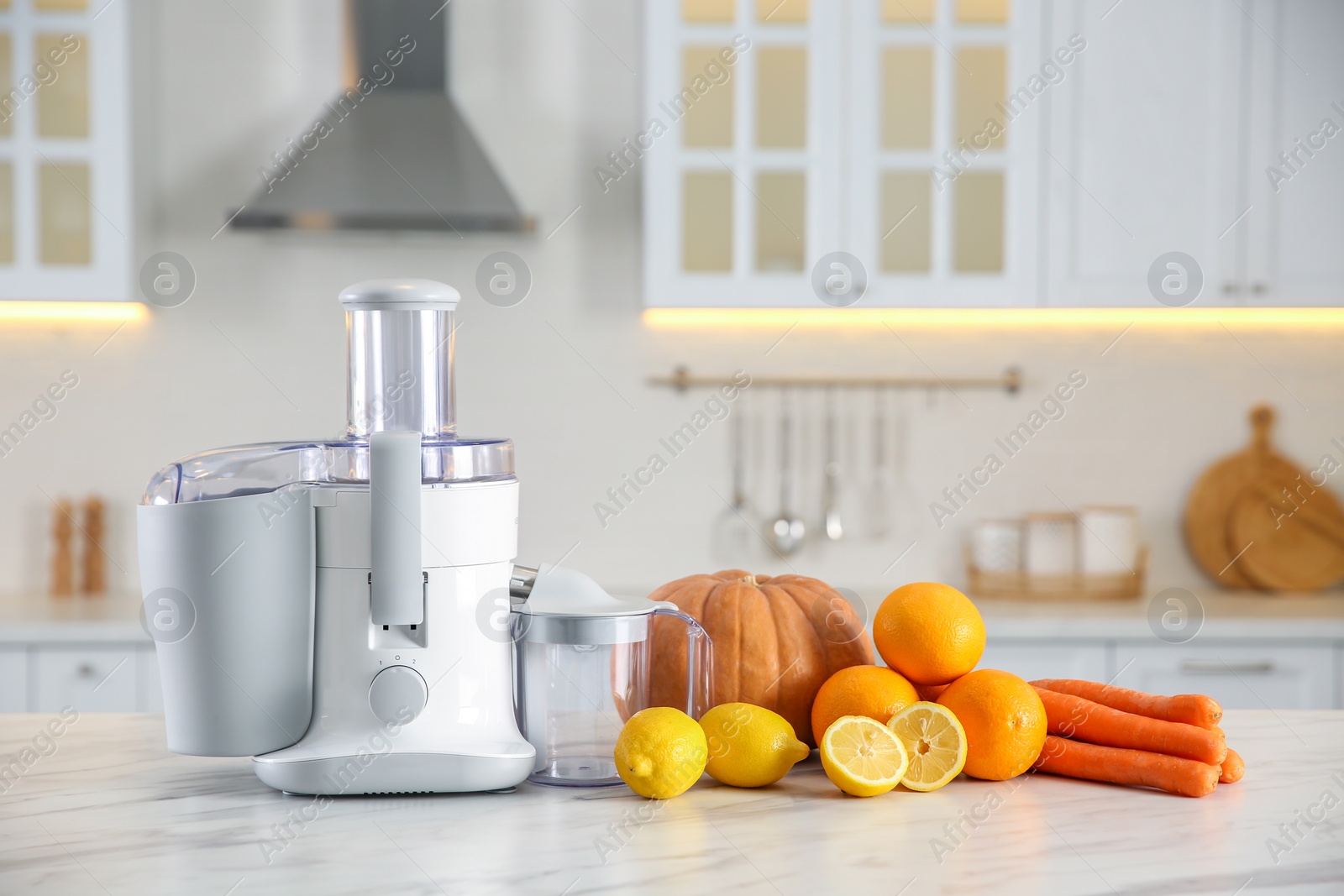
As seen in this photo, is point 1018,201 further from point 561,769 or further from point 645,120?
point 561,769

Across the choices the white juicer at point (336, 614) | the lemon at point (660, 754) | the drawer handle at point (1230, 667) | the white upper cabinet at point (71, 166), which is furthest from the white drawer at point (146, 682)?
the drawer handle at point (1230, 667)

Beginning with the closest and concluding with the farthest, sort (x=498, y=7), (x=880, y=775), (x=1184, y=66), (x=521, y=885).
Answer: (x=521, y=885) < (x=880, y=775) < (x=1184, y=66) < (x=498, y=7)

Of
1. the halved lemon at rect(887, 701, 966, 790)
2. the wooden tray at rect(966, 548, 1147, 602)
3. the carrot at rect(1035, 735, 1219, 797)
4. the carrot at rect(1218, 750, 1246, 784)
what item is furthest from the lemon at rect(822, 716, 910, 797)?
the wooden tray at rect(966, 548, 1147, 602)

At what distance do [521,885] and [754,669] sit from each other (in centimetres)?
33

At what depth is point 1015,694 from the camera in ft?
2.88

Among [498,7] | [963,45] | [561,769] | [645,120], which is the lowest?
[561,769]

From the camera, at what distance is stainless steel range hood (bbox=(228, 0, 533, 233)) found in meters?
2.32

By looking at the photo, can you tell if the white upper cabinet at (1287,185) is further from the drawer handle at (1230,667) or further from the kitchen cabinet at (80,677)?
the kitchen cabinet at (80,677)

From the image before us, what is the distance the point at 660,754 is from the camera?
0.82 m

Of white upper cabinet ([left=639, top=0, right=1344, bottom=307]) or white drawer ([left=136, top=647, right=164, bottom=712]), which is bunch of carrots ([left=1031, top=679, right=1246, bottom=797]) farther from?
white drawer ([left=136, top=647, right=164, bottom=712])

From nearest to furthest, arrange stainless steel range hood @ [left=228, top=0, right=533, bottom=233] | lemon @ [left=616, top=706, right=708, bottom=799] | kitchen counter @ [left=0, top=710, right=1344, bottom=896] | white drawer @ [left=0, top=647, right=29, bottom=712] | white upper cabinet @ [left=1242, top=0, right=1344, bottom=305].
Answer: kitchen counter @ [left=0, top=710, right=1344, bottom=896] < lemon @ [left=616, top=706, right=708, bottom=799] < white drawer @ [left=0, top=647, right=29, bottom=712] < stainless steel range hood @ [left=228, top=0, right=533, bottom=233] < white upper cabinet @ [left=1242, top=0, right=1344, bottom=305]

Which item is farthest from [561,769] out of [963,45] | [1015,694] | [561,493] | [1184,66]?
[1184,66]

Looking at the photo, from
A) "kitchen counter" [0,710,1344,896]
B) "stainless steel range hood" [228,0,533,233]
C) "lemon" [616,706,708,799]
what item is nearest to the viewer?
"kitchen counter" [0,710,1344,896]

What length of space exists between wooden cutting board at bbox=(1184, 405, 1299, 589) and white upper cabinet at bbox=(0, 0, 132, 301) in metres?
2.58
